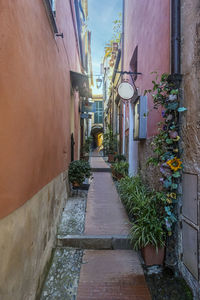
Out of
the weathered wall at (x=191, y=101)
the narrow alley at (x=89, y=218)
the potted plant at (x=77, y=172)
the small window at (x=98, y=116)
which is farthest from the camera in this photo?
the small window at (x=98, y=116)

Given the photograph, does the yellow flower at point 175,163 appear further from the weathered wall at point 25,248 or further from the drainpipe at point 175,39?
the weathered wall at point 25,248

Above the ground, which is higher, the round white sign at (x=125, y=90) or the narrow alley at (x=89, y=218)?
the round white sign at (x=125, y=90)

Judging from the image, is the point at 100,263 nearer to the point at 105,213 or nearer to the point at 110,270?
the point at 110,270

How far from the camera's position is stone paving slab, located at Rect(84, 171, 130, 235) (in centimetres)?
289

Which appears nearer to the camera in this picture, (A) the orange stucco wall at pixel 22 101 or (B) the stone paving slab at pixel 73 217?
(A) the orange stucco wall at pixel 22 101

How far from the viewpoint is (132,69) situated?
5.75 meters

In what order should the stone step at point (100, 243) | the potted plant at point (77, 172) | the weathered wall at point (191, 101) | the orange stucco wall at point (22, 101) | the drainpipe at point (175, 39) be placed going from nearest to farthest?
the orange stucco wall at point (22, 101) < the weathered wall at point (191, 101) < the drainpipe at point (175, 39) < the stone step at point (100, 243) < the potted plant at point (77, 172)

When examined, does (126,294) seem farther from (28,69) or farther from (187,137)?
(28,69)

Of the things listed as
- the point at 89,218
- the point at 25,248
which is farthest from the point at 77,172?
the point at 25,248

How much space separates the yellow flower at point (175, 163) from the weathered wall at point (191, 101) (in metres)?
0.07

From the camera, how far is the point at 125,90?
14.6 ft

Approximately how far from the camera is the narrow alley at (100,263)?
190 cm

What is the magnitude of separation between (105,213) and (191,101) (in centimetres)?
264

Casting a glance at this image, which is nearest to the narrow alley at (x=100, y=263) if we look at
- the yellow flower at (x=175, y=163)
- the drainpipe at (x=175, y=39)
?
the yellow flower at (x=175, y=163)
